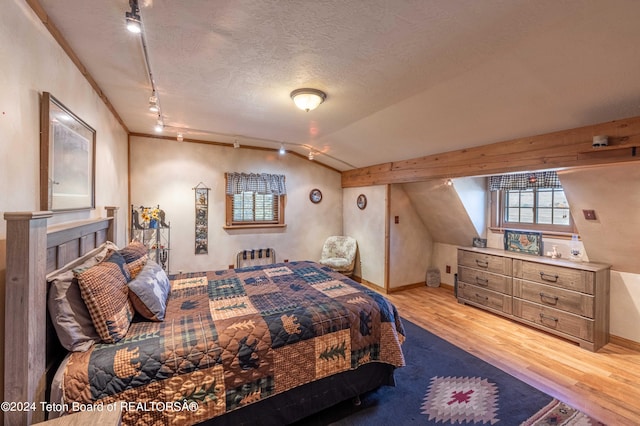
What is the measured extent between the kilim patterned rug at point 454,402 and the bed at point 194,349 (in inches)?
5.5

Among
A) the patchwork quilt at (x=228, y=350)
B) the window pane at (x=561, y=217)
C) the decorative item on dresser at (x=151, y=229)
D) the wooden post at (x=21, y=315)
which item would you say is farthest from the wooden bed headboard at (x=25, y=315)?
the window pane at (x=561, y=217)

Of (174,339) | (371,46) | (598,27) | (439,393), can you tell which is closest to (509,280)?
(439,393)

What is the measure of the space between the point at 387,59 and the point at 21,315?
2416 mm

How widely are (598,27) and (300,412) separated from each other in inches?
116

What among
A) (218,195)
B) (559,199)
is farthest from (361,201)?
(559,199)

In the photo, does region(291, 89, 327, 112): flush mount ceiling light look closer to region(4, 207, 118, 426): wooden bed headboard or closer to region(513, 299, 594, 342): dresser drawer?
region(4, 207, 118, 426): wooden bed headboard

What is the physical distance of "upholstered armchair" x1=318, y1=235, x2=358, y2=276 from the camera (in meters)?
5.03

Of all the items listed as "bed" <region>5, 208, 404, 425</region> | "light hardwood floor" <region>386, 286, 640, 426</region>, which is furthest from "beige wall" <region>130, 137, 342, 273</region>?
"light hardwood floor" <region>386, 286, 640, 426</region>

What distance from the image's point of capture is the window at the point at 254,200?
472 cm

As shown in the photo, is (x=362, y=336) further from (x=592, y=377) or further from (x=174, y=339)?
(x=592, y=377)

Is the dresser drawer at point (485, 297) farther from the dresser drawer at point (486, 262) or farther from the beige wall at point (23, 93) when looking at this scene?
the beige wall at point (23, 93)

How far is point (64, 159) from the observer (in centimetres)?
175

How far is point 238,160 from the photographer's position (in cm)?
479

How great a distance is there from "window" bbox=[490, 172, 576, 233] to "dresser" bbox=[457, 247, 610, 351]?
571 mm
